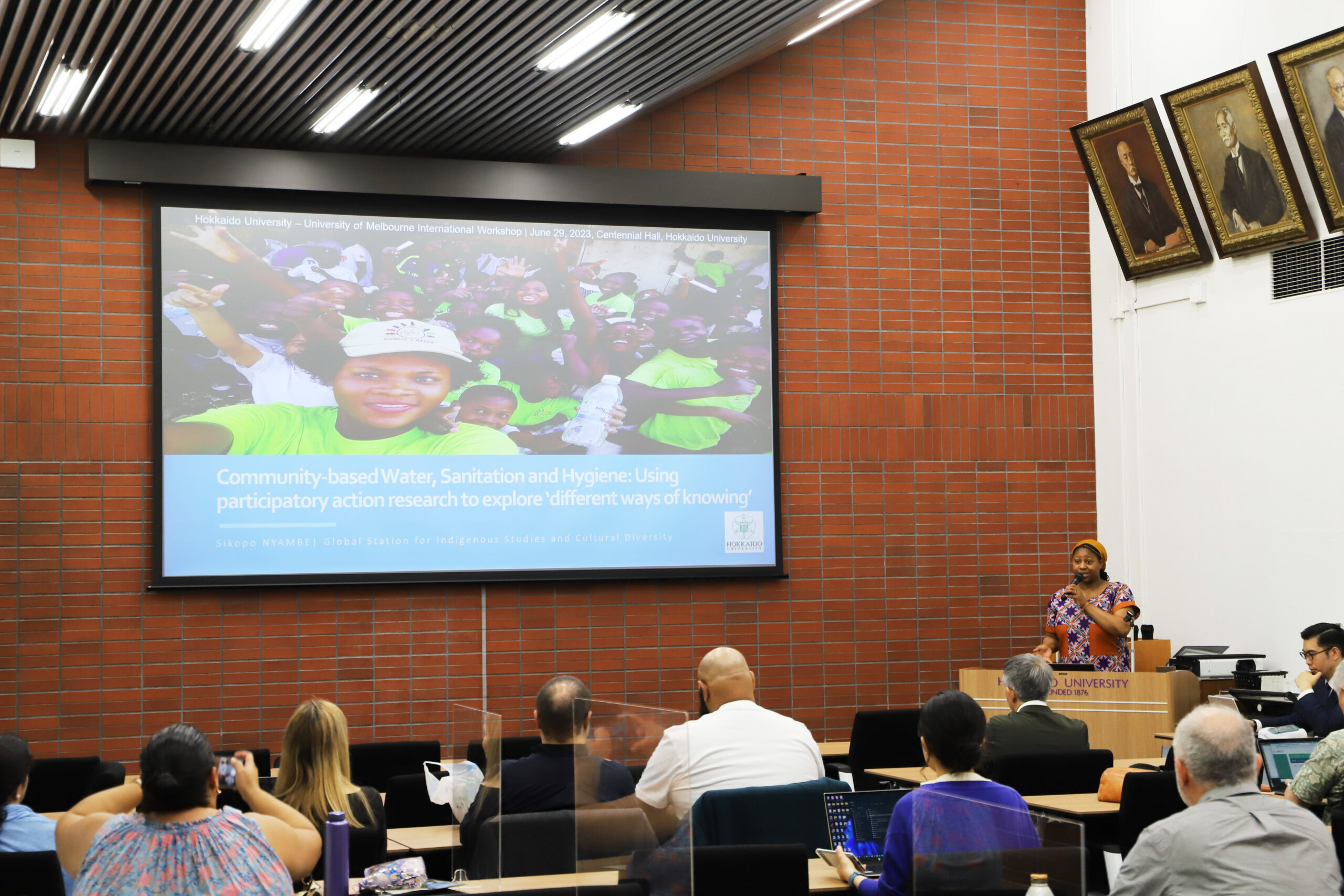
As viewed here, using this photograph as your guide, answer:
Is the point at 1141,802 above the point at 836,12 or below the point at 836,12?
below

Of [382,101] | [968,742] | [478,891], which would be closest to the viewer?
[968,742]

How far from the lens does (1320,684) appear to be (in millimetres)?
5672

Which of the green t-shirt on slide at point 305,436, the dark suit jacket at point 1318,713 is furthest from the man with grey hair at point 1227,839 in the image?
the green t-shirt on slide at point 305,436

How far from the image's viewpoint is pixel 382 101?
6.52 m

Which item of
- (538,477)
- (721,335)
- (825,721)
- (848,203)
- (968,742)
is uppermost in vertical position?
(848,203)

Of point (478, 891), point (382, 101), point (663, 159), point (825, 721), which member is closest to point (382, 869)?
point (478, 891)

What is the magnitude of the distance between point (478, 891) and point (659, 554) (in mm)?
4229

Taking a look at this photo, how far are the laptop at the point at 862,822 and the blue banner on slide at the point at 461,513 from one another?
394 centimetres

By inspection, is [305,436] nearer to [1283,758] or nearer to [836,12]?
[836,12]

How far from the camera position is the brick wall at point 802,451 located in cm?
669

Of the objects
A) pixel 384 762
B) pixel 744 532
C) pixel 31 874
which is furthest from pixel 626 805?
pixel 744 532

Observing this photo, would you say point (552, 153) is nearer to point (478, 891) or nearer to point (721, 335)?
point (721, 335)

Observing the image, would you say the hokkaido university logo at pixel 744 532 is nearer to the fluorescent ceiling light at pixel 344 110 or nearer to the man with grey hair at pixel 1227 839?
the fluorescent ceiling light at pixel 344 110

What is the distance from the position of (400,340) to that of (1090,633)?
4181mm
